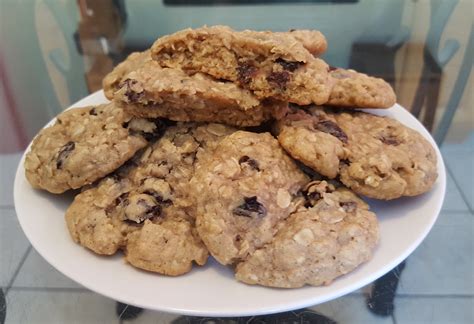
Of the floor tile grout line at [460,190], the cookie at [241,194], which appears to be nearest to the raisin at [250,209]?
the cookie at [241,194]

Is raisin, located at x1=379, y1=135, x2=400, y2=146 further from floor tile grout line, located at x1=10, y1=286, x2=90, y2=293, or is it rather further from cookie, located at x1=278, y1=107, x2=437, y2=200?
floor tile grout line, located at x1=10, y1=286, x2=90, y2=293

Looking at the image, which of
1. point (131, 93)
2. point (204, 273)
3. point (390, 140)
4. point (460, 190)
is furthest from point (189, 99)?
point (460, 190)

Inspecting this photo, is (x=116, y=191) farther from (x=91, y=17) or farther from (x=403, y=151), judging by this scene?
(x=91, y=17)

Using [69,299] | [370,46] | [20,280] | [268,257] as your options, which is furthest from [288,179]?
[370,46]

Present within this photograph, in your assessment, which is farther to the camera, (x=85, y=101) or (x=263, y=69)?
(x=85, y=101)

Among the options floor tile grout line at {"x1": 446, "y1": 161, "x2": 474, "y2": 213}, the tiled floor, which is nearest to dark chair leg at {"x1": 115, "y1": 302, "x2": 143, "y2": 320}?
the tiled floor

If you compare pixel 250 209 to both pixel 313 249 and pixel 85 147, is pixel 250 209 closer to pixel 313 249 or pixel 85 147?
pixel 313 249
